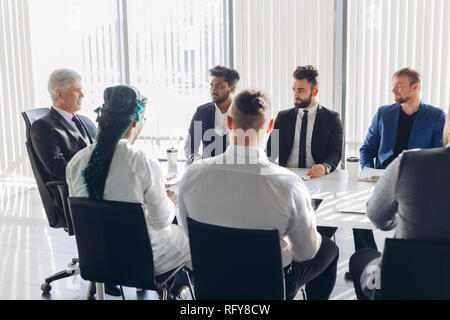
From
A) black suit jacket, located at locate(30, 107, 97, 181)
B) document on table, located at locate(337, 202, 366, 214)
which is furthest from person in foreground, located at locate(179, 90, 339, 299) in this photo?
black suit jacket, located at locate(30, 107, 97, 181)

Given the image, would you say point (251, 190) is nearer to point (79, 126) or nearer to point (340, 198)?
point (340, 198)

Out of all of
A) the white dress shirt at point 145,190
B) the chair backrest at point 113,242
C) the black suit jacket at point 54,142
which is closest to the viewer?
the chair backrest at point 113,242

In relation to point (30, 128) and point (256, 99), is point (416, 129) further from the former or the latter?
point (30, 128)

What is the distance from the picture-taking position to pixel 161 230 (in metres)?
2.60

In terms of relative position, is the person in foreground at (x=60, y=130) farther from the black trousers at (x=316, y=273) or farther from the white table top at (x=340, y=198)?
the black trousers at (x=316, y=273)

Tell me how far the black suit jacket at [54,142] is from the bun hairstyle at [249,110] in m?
1.61

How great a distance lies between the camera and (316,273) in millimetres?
2434

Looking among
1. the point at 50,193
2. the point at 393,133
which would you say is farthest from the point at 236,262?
the point at 393,133

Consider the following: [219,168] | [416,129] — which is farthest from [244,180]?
[416,129]

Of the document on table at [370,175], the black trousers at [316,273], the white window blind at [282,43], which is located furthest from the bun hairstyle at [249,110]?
the white window blind at [282,43]

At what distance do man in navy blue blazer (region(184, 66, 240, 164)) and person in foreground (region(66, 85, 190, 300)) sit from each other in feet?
5.59

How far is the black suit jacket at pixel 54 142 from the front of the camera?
3.27 metres

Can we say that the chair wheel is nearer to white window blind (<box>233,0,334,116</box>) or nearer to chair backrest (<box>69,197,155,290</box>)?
chair backrest (<box>69,197,155,290</box>)

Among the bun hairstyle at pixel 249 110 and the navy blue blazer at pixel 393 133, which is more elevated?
the bun hairstyle at pixel 249 110
